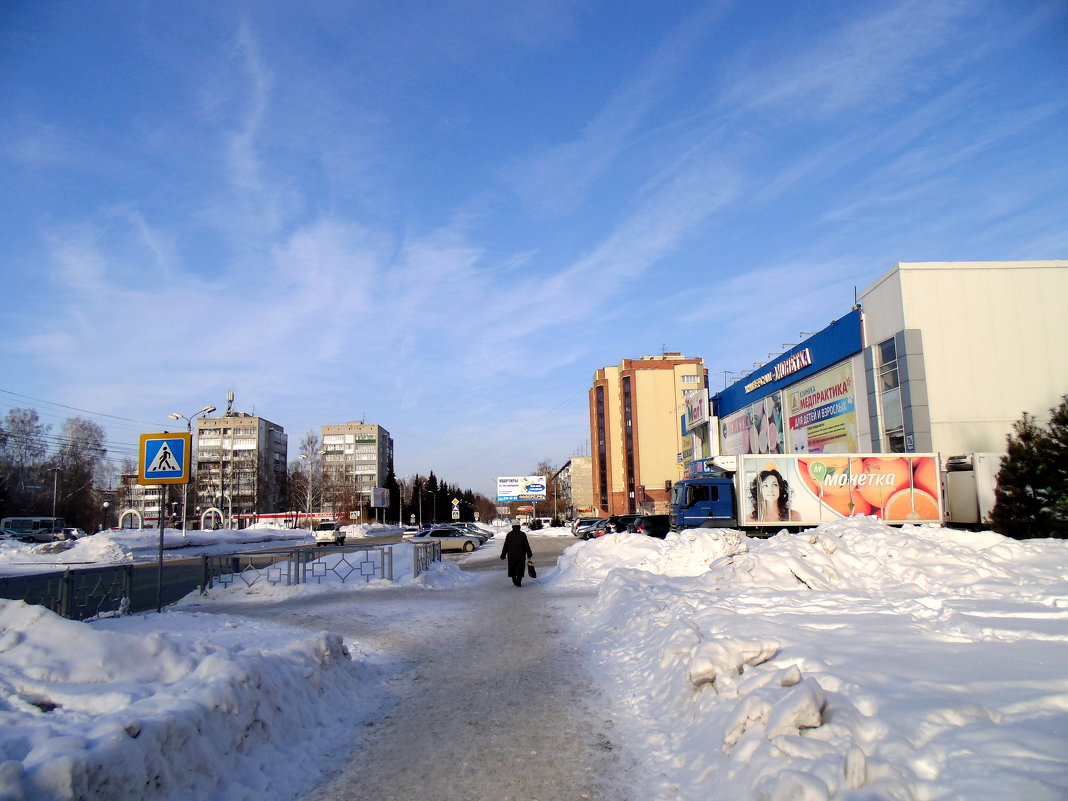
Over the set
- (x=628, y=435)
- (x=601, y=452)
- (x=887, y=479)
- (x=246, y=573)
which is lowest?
(x=246, y=573)

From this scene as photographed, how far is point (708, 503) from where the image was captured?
2819 centimetres

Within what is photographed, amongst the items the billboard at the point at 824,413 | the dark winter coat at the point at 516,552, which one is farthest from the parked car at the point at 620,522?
the dark winter coat at the point at 516,552

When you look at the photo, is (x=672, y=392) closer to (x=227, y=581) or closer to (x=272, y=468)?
(x=272, y=468)

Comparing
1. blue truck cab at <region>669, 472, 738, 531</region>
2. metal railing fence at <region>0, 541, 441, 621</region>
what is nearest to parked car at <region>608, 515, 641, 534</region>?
blue truck cab at <region>669, 472, 738, 531</region>

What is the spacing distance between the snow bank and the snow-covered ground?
15 millimetres

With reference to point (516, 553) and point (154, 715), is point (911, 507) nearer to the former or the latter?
point (516, 553)

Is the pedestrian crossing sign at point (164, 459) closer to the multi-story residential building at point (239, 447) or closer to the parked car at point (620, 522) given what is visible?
the parked car at point (620, 522)

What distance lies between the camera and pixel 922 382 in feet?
94.2

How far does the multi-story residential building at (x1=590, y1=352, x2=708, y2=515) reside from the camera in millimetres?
114062

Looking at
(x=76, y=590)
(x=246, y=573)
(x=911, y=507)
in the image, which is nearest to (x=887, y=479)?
(x=911, y=507)

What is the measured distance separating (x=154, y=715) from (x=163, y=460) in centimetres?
977

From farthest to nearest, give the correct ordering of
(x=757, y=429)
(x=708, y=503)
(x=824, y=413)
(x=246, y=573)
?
(x=757, y=429) < (x=824, y=413) < (x=708, y=503) < (x=246, y=573)

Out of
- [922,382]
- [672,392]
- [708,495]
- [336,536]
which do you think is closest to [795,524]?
[708,495]

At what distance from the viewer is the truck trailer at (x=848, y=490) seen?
87.8 feet
